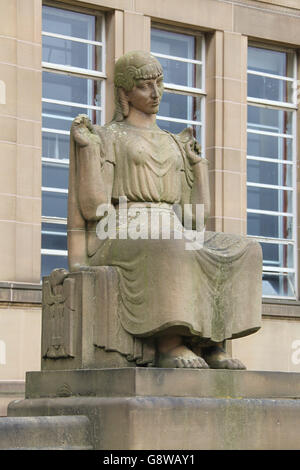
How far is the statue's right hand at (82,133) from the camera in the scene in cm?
1260

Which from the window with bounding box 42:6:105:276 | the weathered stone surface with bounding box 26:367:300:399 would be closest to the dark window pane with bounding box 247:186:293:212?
the window with bounding box 42:6:105:276

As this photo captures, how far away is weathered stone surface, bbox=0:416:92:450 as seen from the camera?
11094mm

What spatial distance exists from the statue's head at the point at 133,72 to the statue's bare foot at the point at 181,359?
2422mm

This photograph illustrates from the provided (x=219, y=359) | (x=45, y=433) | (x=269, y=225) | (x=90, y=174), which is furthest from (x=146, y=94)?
(x=269, y=225)

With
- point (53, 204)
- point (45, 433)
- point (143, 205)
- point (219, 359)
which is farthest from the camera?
point (53, 204)

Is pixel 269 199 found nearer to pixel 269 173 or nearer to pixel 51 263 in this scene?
pixel 269 173

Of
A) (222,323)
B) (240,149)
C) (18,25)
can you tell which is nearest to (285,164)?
(240,149)

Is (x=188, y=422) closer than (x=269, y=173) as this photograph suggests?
Yes

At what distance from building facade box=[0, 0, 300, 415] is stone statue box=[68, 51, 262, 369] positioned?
6552 mm

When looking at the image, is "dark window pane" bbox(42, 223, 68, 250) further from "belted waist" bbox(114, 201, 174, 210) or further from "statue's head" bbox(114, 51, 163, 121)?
"belted waist" bbox(114, 201, 174, 210)

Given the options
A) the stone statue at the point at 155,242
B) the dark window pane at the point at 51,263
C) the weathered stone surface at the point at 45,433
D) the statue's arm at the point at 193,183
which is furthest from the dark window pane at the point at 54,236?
the weathered stone surface at the point at 45,433

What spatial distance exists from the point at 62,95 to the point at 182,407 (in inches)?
399

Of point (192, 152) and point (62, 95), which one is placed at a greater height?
point (62, 95)

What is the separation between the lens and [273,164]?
23.0 meters
